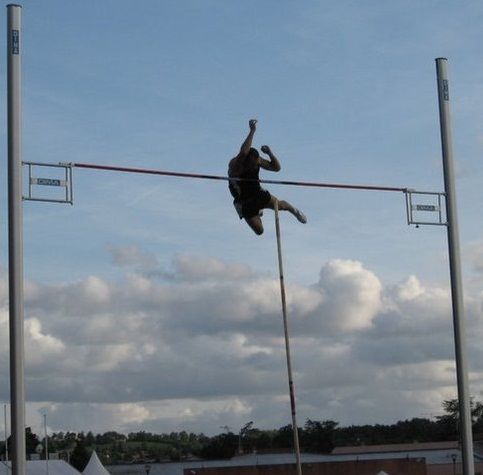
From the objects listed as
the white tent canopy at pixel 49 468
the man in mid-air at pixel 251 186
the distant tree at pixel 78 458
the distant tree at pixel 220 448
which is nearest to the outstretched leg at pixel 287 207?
the man in mid-air at pixel 251 186

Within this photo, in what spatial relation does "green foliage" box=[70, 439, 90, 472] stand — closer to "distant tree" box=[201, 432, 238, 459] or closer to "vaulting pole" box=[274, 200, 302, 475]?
"distant tree" box=[201, 432, 238, 459]

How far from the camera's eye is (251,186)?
41.6 ft

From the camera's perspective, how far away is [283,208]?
1295 centimetres

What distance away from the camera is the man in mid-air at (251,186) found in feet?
41.1

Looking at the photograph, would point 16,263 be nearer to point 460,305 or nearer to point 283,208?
point 283,208

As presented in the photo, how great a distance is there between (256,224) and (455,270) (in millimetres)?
2878

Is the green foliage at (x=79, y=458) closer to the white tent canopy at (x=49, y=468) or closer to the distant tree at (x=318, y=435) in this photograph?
the distant tree at (x=318, y=435)

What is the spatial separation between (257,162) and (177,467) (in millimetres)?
59871

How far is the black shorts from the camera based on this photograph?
12633mm

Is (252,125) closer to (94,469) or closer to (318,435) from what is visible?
(94,469)

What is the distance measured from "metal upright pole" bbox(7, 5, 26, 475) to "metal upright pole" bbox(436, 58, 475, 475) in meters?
5.36

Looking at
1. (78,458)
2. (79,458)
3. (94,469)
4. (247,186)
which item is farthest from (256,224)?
(79,458)

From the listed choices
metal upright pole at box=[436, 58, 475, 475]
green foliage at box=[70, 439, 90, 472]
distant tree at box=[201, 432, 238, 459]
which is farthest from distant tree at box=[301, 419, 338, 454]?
metal upright pole at box=[436, 58, 475, 475]

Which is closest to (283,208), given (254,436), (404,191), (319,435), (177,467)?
(404,191)
